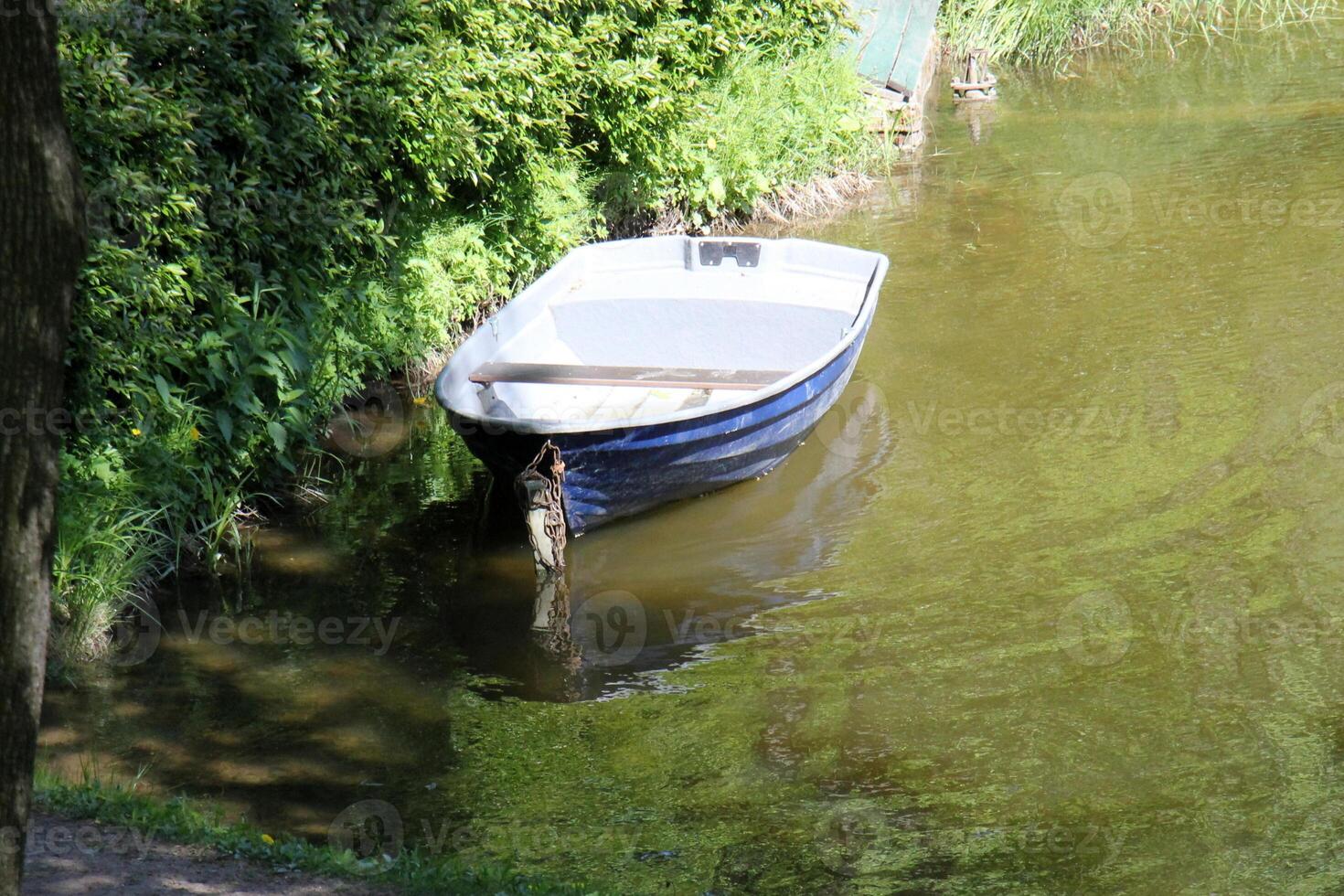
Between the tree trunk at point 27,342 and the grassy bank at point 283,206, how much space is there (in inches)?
144

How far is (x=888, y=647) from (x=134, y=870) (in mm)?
3642

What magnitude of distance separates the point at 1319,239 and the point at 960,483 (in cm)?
539

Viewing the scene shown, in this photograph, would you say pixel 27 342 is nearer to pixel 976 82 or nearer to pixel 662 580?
pixel 662 580

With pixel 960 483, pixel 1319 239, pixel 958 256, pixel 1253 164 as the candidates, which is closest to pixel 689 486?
pixel 960 483

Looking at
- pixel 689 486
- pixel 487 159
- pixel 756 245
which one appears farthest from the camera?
pixel 756 245

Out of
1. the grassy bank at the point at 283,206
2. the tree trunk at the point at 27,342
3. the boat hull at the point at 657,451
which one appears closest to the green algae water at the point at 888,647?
the boat hull at the point at 657,451

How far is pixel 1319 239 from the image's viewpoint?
11.5 meters

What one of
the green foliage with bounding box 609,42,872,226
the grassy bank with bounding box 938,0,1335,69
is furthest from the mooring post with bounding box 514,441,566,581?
the grassy bank with bounding box 938,0,1335,69

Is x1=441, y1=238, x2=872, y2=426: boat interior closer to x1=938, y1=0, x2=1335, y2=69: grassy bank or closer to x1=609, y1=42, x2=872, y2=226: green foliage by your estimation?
x1=609, y1=42, x2=872, y2=226: green foliage

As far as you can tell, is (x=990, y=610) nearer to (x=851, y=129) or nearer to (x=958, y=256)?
(x=958, y=256)

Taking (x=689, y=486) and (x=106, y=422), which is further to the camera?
(x=689, y=486)

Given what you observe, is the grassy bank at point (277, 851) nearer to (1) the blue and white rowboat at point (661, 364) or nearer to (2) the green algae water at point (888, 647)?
(2) the green algae water at point (888, 647)

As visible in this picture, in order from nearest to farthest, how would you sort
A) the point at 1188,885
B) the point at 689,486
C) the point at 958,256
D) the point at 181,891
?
the point at 181,891, the point at 1188,885, the point at 689,486, the point at 958,256

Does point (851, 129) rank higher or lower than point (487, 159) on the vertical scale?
higher
